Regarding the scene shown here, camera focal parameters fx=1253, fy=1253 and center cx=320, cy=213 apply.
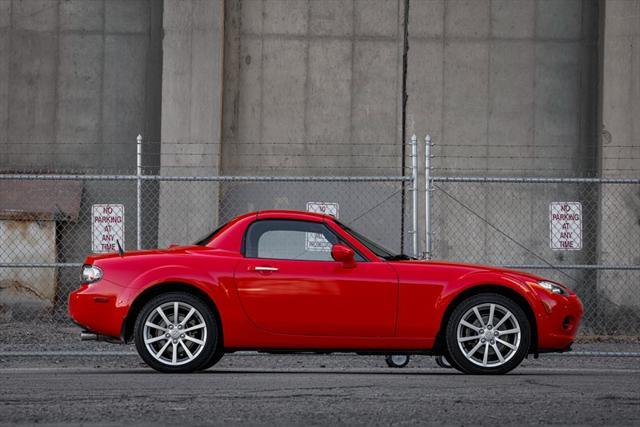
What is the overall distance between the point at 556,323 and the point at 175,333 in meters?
2.98

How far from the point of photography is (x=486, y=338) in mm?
9750

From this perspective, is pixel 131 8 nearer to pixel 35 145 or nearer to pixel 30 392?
pixel 35 145

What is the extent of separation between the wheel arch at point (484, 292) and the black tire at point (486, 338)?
2.3 inches

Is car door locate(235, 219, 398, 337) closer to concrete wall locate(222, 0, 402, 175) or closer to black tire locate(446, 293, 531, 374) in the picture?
black tire locate(446, 293, 531, 374)

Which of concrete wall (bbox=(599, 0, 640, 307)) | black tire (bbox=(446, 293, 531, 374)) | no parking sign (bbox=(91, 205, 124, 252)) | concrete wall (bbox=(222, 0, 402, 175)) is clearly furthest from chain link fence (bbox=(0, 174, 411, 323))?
black tire (bbox=(446, 293, 531, 374))

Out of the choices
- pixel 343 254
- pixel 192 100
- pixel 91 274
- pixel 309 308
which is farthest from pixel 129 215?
pixel 343 254

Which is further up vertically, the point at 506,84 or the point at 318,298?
the point at 506,84

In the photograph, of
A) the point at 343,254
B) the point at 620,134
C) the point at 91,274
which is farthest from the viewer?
the point at 620,134

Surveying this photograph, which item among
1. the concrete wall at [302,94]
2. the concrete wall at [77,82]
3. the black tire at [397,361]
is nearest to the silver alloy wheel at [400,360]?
the black tire at [397,361]

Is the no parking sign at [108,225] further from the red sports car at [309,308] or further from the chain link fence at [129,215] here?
the red sports car at [309,308]

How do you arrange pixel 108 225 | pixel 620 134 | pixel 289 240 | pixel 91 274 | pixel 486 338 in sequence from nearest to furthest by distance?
pixel 486 338 → pixel 91 274 → pixel 289 240 → pixel 108 225 → pixel 620 134

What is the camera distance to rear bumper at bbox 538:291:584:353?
980 centimetres

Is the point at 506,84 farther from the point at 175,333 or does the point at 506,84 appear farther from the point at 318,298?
the point at 175,333

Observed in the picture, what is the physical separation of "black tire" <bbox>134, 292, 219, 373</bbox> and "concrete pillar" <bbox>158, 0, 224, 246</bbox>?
9919 millimetres
